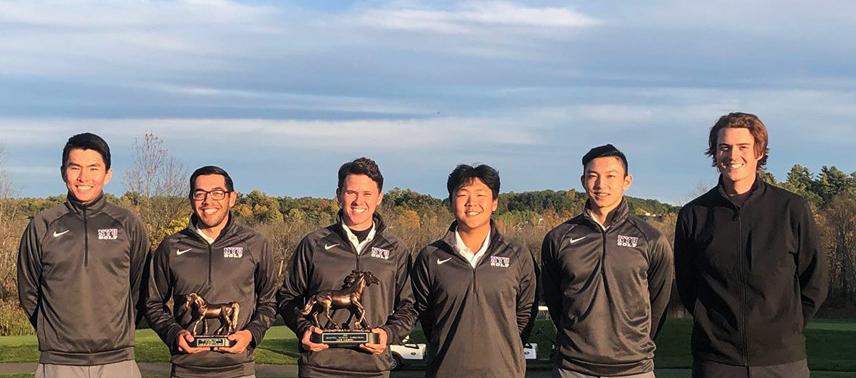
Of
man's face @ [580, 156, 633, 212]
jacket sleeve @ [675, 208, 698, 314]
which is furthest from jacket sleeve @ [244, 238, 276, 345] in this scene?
jacket sleeve @ [675, 208, 698, 314]

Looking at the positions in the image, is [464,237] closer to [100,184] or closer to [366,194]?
[366,194]

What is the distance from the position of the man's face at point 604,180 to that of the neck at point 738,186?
0.72 meters

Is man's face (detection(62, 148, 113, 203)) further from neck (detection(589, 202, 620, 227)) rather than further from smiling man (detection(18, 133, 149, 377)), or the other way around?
neck (detection(589, 202, 620, 227))

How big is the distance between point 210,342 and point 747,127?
12.7 feet

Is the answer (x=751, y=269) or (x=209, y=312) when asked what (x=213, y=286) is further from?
(x=751, y=269)

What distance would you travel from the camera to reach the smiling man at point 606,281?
268 inches

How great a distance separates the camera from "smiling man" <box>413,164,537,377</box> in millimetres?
6828

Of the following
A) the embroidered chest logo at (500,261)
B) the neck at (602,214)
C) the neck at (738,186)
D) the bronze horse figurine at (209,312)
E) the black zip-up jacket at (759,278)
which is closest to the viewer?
the black zip-up jacket at (759,278)

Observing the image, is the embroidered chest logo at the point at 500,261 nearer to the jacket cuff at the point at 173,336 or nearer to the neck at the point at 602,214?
the neck at the point at 602,214

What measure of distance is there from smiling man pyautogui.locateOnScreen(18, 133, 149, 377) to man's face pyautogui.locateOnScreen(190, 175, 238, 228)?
56 cm

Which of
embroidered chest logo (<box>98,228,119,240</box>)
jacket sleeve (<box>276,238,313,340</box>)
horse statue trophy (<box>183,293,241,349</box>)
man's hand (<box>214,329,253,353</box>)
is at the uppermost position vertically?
embroidered chest logo (<box>98,228,119,240</box>)

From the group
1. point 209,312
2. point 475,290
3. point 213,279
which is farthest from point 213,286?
point 475,290

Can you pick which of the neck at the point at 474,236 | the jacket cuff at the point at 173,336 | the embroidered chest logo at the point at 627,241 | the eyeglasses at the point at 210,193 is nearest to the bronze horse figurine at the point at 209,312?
the jacket cuff at the point at 173,336

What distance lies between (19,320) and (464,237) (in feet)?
100
